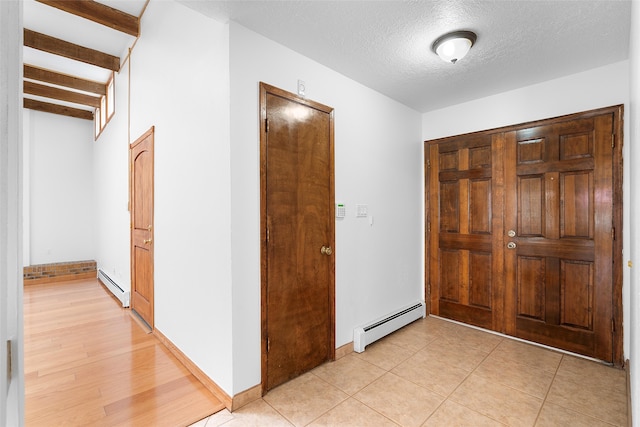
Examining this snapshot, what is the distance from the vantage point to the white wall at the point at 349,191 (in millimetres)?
2037

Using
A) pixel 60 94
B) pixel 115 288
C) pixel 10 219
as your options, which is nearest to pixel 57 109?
pixel 60 94

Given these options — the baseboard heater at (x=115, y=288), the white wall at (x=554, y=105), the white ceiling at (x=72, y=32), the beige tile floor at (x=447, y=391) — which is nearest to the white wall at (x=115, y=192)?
the baseboard heater at (x=115, y=288)

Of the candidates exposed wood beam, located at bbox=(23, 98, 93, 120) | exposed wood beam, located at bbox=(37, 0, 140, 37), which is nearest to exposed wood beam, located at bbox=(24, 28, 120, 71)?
exposed wood beam, located at bbox=(37, 0, 140, 37)

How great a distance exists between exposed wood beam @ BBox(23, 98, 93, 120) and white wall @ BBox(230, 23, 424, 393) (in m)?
5.89

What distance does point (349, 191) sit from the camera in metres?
2.86

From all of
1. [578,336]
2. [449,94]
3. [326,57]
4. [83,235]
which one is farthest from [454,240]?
[83,235]

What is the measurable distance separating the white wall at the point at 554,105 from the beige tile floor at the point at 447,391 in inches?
23.6

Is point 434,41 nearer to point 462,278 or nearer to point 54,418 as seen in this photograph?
point 462,278

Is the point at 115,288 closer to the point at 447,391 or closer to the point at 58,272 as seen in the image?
the point at 58,272

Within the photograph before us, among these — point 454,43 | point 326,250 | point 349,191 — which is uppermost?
point 454,43

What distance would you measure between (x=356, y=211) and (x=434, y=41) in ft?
5.05

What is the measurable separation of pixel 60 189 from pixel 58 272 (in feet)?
5.49

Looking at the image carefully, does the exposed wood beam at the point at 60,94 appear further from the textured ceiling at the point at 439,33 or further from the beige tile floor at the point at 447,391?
the beige tile floor at the point at 447,391

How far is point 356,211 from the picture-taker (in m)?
2.93
